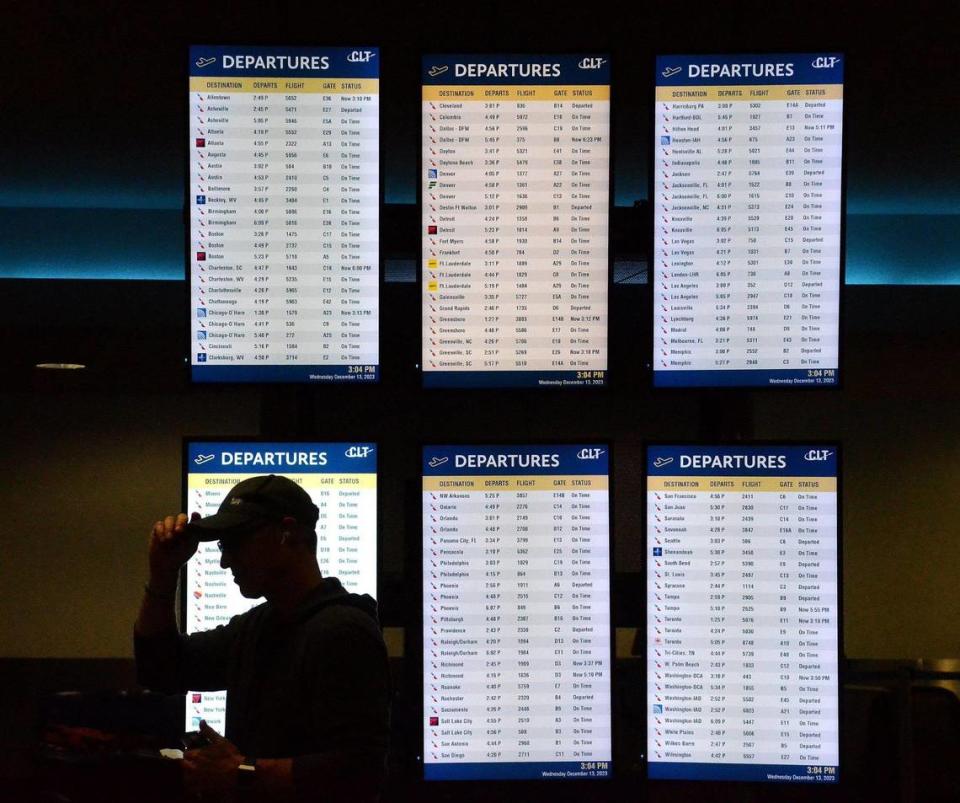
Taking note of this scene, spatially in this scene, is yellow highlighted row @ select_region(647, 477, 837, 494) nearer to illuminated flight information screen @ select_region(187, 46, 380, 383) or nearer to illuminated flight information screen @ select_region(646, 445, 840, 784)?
illuminated flight information screen @ select_region(646, 445, 840, 784)

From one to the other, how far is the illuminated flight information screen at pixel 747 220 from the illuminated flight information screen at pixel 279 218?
691 mm

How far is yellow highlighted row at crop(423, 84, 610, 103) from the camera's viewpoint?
7.98 feet

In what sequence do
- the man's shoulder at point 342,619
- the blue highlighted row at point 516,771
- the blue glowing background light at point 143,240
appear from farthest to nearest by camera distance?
the blue glowing background light at point 143,240 < the blue highlighted row at point 516,771 < the man's shoulder at point 342,619

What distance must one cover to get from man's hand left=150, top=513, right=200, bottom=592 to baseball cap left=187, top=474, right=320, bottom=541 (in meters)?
0.06

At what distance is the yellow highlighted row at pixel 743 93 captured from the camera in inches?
96.0

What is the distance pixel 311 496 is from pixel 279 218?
0.64 m

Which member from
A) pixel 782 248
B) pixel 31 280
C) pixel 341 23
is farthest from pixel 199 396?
pixel 782 248

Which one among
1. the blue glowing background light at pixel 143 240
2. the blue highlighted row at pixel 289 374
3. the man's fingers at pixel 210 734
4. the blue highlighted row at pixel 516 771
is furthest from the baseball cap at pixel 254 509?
the blue glowing background light at pixel 143 240

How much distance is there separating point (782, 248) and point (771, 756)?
3.80ft

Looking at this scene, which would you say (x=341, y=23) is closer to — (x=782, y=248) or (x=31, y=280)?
(x=782, y=248)

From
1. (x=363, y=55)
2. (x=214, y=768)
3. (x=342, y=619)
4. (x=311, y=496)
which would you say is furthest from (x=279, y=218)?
(x=214, y=768)

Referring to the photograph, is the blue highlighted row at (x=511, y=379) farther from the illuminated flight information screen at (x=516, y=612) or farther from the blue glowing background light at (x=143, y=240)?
the blue glowing background light at (x=143, y=240)

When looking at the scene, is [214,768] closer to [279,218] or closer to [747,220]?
[279,218]

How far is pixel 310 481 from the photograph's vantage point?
2.43 meters
